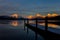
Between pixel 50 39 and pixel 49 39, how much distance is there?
8 cm

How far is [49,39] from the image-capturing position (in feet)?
25.4

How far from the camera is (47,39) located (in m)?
7.54

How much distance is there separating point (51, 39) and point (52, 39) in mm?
80

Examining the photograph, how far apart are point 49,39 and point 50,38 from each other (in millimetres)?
151

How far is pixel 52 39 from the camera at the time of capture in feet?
24.8

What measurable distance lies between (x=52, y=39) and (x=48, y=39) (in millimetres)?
282

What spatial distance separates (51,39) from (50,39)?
80 millimetres

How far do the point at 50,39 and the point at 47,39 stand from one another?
0.85 feet

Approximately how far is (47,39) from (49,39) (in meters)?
0.26

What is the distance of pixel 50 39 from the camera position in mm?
7695

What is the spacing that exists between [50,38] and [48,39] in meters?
0.18

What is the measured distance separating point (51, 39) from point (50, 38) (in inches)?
9.5

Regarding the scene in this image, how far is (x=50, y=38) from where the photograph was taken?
7871 mm

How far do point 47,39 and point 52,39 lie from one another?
0.30 m
